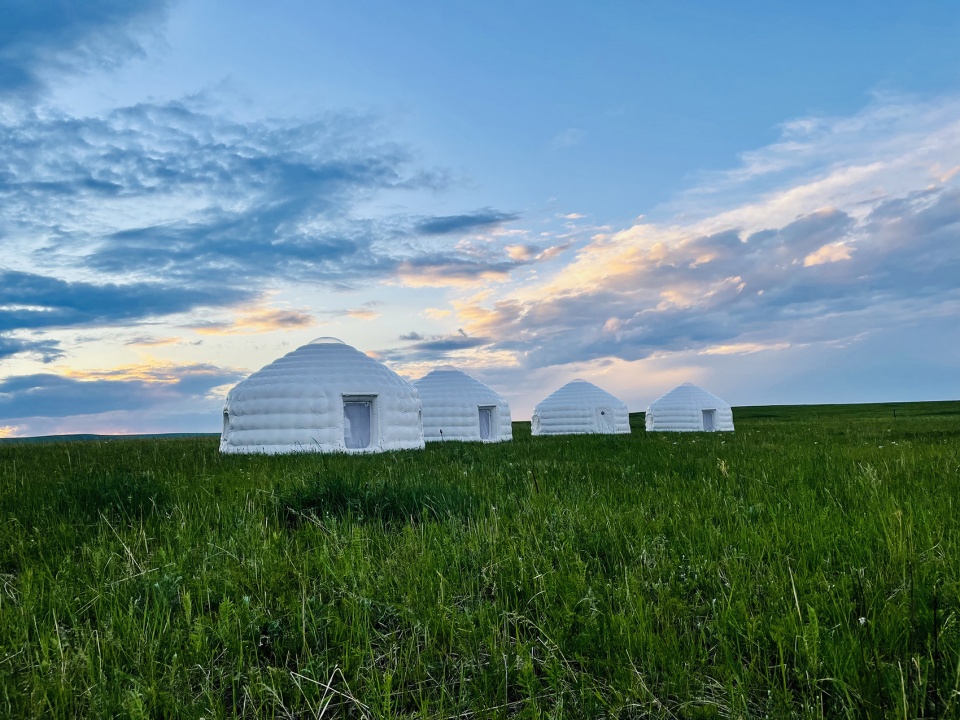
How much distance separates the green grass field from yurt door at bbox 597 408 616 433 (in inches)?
1175

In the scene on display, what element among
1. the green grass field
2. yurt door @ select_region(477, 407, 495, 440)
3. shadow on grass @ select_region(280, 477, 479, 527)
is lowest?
the green grass field

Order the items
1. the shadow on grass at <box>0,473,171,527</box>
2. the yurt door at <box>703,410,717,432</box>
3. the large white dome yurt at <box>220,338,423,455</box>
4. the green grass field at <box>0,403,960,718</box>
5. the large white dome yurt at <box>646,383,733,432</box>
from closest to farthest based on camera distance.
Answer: the green grass field at <box>0,403,960,718</box>
the shadow on grass at <box>0,473,171,527</box>
the large white dome yurt at <box>220,338,423,455</box>
the large white dome yurt at <box>646,383,733,432</box>
the yurt door at <box>703,410,717,432</box>

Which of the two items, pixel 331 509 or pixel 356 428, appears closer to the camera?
pixel 331 509

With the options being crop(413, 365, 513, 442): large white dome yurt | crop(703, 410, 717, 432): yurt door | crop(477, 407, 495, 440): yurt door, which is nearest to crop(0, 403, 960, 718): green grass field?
crop(413, 365, 513, 442): large white dome yurt

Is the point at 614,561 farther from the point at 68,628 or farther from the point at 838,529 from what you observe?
A: the point at 68,628

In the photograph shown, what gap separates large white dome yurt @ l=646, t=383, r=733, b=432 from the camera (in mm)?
35938

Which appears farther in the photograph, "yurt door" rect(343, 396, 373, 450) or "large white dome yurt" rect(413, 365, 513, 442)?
"large white dome yurt" rect(413, 365, 513, 442)

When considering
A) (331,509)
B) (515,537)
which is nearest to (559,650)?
(515,537)

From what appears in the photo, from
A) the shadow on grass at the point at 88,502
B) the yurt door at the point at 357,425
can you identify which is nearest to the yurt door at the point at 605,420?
→ the yurt door at the point at 357,425

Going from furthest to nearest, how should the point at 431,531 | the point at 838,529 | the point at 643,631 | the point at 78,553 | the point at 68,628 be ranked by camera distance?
the point at 78,553 → the point at 431,531 → the point at 838,529 → the point at 68,628 → the point at 643,631

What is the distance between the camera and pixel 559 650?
238 cm

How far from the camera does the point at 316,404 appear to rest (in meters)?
18.2

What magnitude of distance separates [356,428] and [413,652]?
19501 millimetres

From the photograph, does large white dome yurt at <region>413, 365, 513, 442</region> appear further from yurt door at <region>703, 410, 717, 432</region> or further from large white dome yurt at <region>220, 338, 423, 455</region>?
yurt door at <region>703, 410, 717, 432</region>
